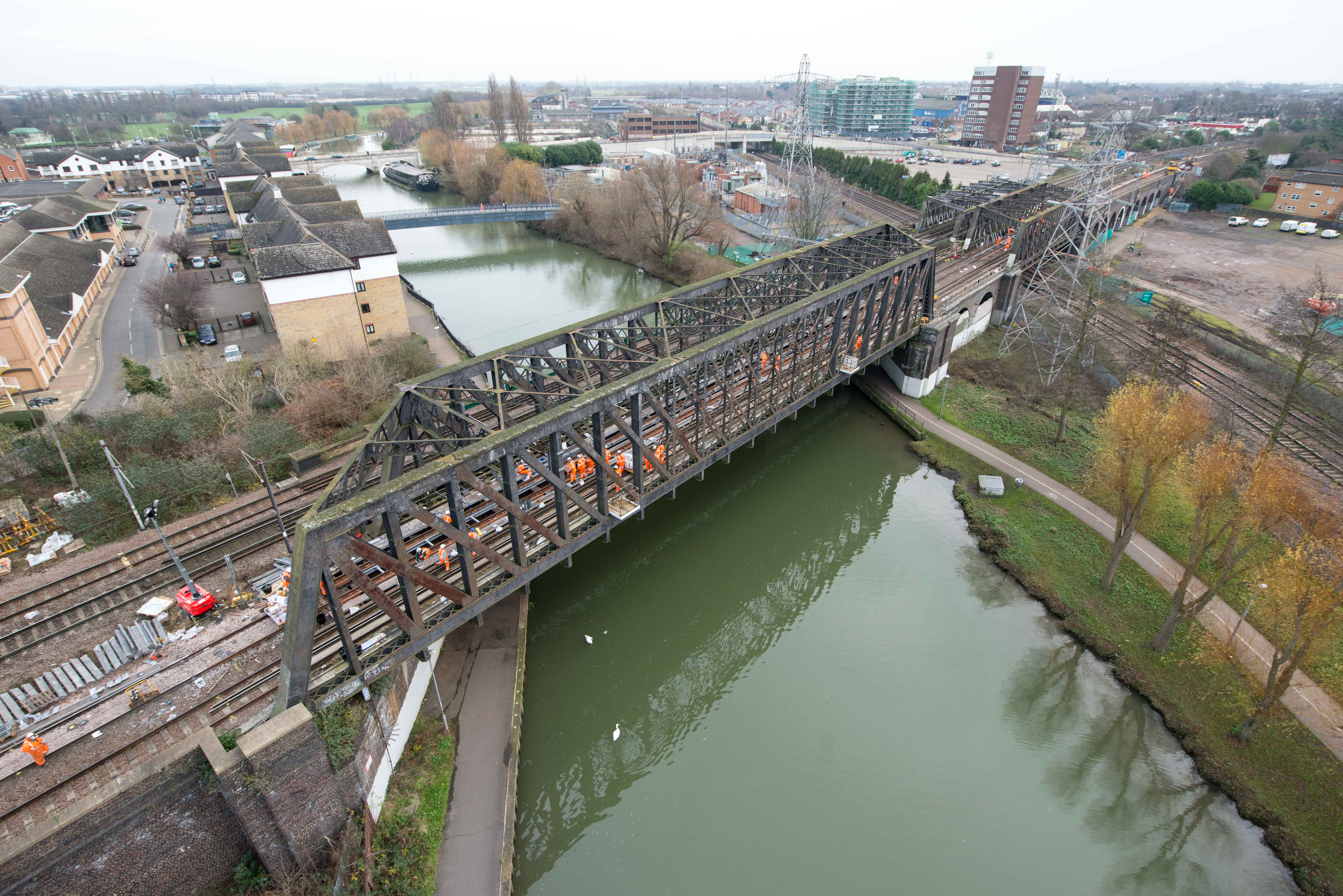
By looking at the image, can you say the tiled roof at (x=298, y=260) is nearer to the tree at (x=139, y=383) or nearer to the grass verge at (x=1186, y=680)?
the tree at (x=139, y=383)

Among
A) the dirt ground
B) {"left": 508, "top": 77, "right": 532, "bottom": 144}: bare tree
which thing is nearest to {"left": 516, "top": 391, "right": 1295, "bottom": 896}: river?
the dirt ground

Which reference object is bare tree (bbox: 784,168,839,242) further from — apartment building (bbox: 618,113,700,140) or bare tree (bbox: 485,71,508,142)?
apartment building (bbox: 618,113,700,140)

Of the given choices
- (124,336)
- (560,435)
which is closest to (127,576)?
(560,435)

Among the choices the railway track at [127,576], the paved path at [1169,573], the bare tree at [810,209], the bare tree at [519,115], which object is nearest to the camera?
the railway track at [127,576]

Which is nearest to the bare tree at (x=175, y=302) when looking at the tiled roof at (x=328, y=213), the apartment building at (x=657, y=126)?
the tiled roof at (x=328, y=213)

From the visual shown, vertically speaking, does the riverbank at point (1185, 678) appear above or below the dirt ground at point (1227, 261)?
below
